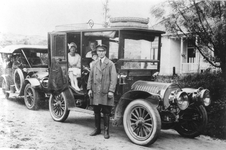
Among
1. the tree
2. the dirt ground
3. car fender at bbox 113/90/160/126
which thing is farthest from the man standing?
the tree

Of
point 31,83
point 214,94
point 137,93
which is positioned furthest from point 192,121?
point 31,83

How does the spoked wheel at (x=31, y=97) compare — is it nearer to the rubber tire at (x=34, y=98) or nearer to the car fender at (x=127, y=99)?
the rubber tire at (x=34, y=98)

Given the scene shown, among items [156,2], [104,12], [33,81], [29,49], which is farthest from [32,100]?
[156,2]

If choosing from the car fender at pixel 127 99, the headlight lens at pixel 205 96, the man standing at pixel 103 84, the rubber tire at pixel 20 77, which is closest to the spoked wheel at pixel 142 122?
the car fender at pixel 127 99

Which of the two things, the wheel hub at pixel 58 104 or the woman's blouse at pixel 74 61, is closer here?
A: the wheel hub at pixel 58 104

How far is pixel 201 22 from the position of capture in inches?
209

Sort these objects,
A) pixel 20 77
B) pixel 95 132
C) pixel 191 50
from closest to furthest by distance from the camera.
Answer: pixel 95 132 < pixel 191 50 < pixel 20 77

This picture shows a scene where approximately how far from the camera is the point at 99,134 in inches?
191

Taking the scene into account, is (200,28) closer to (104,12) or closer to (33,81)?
(104,12)

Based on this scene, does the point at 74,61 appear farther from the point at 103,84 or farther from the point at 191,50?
the point at 191,50

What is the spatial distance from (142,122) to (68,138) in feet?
4.03

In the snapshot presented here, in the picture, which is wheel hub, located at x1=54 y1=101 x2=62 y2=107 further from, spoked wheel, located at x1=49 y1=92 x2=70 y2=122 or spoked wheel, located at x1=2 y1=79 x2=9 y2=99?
spoked wheel, located at x1=2 y1=79 x2=9 y2=99

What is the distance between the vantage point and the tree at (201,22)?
4794 millimetres

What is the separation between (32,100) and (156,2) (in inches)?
164
